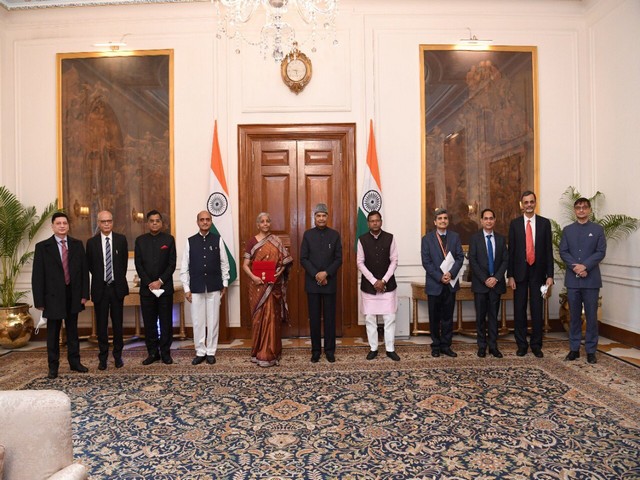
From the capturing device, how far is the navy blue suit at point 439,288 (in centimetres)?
565

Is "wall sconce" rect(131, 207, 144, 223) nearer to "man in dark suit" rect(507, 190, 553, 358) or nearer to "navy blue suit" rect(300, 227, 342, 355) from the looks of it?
"navy blue suit" rect(300, 227, 342, 355)

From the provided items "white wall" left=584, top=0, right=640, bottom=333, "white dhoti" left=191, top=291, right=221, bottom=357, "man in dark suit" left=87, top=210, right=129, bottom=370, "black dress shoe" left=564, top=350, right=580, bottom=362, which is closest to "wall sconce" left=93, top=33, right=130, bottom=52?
"man in dark suit" left=87, top=210, right=129, bottom=370

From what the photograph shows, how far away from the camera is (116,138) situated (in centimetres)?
696

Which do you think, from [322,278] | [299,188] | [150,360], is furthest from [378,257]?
[150,360]

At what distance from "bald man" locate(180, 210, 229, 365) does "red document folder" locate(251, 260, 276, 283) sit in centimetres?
47

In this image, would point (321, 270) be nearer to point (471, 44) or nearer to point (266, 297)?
point (266, 297)

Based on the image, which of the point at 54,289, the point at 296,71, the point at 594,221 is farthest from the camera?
the point at 296,71

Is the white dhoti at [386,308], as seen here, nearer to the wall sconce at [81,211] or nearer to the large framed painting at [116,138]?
the large framed painting at [116,138]

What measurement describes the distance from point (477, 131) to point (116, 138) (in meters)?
5.00

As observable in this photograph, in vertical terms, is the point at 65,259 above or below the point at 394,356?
above

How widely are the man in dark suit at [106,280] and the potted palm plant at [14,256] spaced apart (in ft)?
5.98

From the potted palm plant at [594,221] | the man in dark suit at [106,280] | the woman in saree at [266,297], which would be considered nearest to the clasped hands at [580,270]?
the potted palm plant at [594,221]

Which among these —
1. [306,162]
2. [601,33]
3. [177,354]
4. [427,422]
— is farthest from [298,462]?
[601,33]

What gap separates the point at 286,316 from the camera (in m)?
5.73
